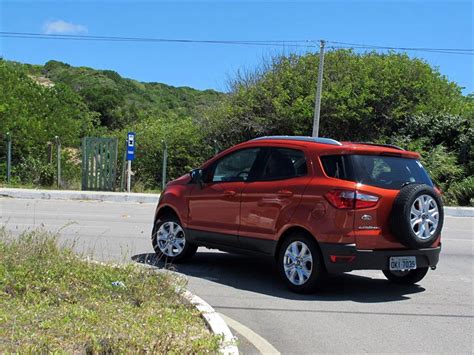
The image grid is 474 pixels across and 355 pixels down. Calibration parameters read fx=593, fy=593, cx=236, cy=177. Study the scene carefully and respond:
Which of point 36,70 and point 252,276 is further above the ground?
point 36,70

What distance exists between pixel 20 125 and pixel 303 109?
1155cm

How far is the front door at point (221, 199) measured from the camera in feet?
26.3

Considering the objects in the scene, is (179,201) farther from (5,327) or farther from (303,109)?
(303,109)

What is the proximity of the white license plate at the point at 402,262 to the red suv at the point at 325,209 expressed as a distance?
12mm

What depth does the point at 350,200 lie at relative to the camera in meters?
6.80

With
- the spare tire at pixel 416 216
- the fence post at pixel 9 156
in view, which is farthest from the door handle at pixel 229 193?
the fence post at pixel 9 156

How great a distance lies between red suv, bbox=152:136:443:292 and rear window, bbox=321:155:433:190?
1cm

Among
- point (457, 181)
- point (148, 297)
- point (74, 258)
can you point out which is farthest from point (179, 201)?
point (457, 181)

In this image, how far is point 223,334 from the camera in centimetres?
504

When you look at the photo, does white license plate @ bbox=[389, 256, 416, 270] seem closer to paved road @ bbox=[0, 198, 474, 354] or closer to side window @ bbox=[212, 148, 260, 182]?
paved road @ bbox=[0, 198, 474, 354]

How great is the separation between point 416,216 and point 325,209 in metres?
1.10

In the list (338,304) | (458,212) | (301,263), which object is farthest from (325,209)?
(458,212)

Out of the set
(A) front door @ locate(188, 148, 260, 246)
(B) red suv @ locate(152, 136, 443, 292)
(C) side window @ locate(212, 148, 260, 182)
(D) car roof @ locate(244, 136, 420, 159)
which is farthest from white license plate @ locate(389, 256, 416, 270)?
(C) side window @ locate(212, 148, 260, 182)

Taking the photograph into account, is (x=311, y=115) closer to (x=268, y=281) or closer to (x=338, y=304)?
(x=268, y=281)
